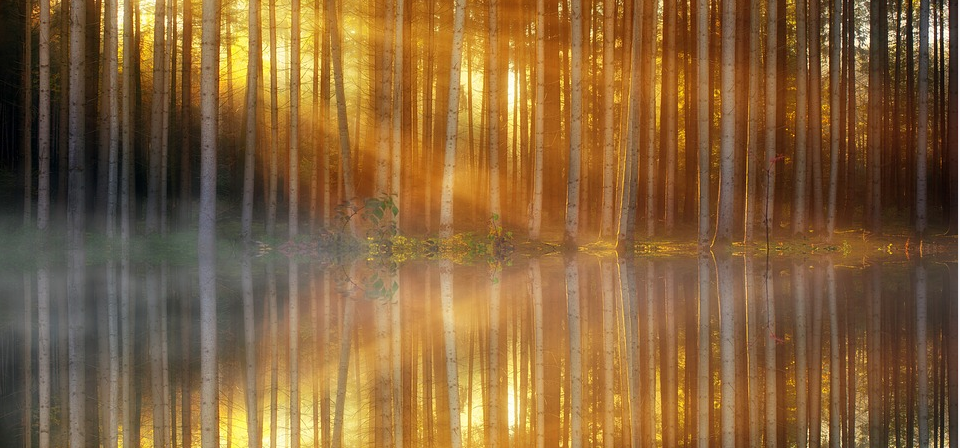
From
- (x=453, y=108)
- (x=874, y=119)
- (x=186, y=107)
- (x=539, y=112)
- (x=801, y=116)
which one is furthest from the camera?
(x=186, y=107)

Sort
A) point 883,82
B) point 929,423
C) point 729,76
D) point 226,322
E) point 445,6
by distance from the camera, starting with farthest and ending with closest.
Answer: point 445,6 → point 883,82 → point 729,76 → point 226,322 → point 929,423

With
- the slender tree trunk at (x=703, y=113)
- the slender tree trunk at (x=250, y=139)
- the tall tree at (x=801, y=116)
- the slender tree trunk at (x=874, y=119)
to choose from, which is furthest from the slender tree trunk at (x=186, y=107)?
the slender tree trunk at (x=874, y=119)

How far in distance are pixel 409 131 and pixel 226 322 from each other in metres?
16.5

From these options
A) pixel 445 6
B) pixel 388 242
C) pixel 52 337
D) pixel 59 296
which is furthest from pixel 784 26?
pixel 52 337

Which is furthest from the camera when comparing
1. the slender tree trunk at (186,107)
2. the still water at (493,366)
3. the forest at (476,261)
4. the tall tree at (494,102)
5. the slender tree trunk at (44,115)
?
the slender tree trunk at (186,107)

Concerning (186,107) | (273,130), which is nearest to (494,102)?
(273,130)

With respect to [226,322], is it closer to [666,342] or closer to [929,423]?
[666,342]

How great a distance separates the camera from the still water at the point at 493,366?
4434mm

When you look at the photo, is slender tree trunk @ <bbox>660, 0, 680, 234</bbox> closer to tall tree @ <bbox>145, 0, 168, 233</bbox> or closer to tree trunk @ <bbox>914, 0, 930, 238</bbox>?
tree trunk @ <bbox>914, 0, 930, 238</bbox>

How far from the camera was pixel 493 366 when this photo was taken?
19.0 feet

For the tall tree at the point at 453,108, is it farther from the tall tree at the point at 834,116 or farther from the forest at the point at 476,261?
the tall tree at the point at 834,116

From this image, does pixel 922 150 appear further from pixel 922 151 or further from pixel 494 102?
pixel 494 102

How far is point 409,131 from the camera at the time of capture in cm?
2384

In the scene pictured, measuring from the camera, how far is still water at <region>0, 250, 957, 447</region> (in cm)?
443
